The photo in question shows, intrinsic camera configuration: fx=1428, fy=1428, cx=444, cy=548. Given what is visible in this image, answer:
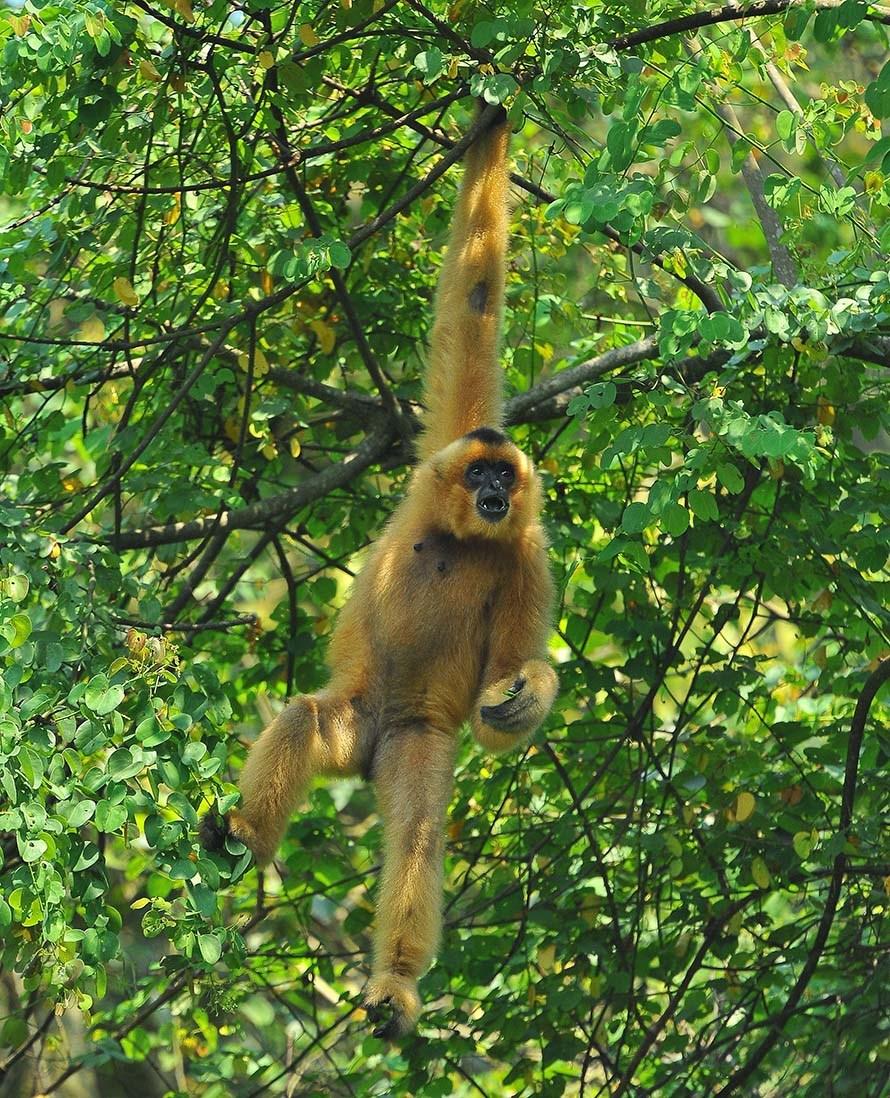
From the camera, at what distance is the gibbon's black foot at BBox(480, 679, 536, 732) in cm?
498

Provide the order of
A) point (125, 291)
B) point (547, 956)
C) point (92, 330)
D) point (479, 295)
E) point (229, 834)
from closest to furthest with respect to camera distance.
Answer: point (229, 834), point (125, 291), point (479, 295), point (547, 956), point (92, 330)

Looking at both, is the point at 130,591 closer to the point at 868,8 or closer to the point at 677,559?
the point at 677,559

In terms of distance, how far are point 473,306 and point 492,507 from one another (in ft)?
2.79

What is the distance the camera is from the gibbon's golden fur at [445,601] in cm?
525

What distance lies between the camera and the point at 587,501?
21.2ft

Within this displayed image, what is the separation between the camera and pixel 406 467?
6.94 meters

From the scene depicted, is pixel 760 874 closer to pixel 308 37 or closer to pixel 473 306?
pixel 473 306

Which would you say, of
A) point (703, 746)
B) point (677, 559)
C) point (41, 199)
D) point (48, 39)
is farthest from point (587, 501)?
point (48, 39)

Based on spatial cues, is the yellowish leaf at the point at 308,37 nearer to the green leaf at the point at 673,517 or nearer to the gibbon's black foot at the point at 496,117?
the gibbon's black foot at the point at 496,117

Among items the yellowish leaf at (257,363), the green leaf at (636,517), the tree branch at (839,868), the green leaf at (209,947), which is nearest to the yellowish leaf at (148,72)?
the yellowish leaf at (257,363)

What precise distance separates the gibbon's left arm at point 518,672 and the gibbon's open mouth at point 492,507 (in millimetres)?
257

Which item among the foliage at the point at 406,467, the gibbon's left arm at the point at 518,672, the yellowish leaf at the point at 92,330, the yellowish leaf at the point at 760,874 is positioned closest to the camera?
the foliage at the point at 406,467

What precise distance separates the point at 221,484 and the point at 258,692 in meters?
1.43

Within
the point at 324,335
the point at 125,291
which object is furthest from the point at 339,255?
the point at 324,335
